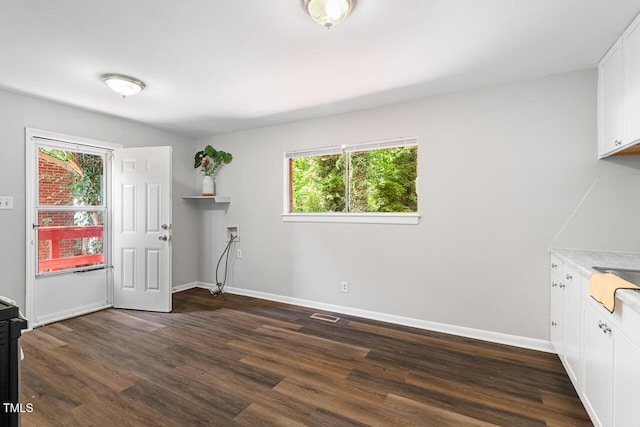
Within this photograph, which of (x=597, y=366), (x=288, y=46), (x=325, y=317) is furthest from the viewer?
(x=325, y=317)

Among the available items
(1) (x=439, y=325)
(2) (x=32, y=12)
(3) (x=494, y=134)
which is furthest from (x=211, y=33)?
(1) (x=439, y=325)

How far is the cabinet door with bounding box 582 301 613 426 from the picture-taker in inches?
56.1

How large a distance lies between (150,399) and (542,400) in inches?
100

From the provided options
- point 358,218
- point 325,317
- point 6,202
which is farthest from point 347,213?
point 6,202

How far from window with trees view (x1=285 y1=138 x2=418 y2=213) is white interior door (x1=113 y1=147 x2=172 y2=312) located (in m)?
1.59

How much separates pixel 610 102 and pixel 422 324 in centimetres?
240

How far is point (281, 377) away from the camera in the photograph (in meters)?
2.21

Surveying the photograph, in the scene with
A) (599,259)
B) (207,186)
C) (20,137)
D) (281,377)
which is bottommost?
(281,377)

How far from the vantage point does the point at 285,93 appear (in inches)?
119

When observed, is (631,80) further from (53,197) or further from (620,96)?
(53,197)

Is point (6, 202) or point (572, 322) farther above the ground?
point (6, 202)

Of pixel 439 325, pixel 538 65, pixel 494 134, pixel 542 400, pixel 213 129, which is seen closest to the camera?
pixel 542 400

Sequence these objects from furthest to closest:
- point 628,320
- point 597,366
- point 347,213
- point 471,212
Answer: point 347,213 < point 471,212 < point 597,366 < point 628,320

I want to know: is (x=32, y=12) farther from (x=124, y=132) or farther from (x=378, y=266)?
(x=378, y=266)
